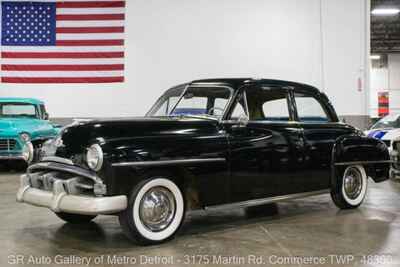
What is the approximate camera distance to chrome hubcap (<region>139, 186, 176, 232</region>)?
3809mm

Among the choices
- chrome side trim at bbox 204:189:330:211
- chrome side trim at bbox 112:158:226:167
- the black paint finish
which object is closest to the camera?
chrome side trim at bbox 112:158:226:167

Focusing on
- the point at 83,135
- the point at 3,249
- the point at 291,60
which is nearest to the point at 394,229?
the point at 83,135

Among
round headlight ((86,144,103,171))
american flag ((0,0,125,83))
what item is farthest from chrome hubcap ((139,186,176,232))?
american flag ((0,0,125,83))

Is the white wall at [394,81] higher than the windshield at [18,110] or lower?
higher

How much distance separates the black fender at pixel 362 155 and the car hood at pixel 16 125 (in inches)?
246

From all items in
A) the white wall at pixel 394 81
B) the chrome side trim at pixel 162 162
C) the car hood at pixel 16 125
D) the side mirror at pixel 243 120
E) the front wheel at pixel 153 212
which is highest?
the white wall at pixel 394 81

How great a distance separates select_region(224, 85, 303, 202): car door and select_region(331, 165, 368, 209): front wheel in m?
0.81

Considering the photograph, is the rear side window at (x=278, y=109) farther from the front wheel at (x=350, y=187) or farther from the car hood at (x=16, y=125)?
the car hood at (x=16, y=125)

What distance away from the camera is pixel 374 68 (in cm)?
3241

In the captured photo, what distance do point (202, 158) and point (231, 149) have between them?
38 centimetres

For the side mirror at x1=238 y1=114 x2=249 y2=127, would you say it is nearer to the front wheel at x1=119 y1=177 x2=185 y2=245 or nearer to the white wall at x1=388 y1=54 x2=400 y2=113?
the front wheel at x1=119 y1=177 x2=185 y2=245

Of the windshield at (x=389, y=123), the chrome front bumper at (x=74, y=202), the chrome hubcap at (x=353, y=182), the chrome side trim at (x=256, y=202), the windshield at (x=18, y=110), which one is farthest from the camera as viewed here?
the windshield at (x=389, y=123)

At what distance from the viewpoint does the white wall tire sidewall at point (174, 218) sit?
372 centimetres

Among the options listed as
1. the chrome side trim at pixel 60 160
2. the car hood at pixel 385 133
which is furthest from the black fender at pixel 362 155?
the car hood at pixel 385 133
